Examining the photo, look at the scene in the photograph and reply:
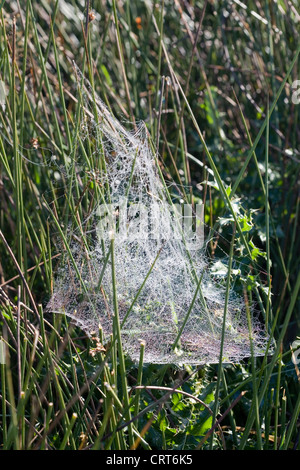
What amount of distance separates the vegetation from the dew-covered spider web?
0.14 ft

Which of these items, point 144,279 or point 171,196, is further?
point 171,196

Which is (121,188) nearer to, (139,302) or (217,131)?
(139,302)

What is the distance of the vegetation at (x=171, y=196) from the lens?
1.05 meters

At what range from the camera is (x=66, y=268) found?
4.72 feet

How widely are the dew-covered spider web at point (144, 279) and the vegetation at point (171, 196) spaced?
44 mm

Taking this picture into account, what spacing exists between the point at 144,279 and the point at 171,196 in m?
0.53

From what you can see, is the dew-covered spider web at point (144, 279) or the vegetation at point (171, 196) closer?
the vegetation at point (171, 196)

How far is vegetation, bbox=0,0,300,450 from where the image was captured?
105 centimetres

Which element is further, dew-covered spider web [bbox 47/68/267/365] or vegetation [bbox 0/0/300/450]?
dew-covered spider web [bbox 47/68/267/365]

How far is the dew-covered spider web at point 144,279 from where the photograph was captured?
1.26 m

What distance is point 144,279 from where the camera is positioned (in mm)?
1232
